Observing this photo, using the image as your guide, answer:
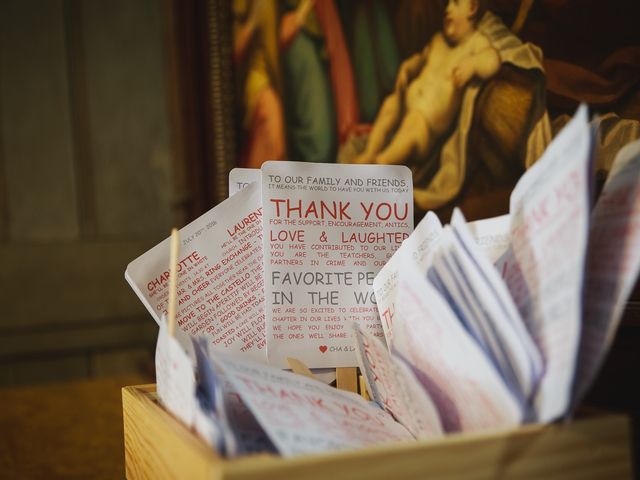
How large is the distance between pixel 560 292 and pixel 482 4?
67 centimetres

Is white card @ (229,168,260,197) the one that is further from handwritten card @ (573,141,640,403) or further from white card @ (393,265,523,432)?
handwritten card @ (573,141,640,403)

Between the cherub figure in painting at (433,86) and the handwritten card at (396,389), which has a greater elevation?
the cherub figure in painting at (433,86)

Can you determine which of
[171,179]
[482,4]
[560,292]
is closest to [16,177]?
[171,179]

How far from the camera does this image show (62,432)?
1244 mm

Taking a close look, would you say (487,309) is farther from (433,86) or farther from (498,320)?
(433,86)

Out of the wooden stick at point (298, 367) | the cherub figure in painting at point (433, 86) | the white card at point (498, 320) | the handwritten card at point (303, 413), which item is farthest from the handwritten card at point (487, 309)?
the cherub figure in painting at point (433, 86)

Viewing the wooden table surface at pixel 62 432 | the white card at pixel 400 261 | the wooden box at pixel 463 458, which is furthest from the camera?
the wooden table surface at pixel 62 432

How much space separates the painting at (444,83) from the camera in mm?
787

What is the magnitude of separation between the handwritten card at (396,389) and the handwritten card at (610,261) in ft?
0.39

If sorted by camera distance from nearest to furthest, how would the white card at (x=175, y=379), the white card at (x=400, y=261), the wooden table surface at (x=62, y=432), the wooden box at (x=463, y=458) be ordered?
the wooden box at (x=463, y=458)
the white card at (x=175, y=379)
the white card at (x=400, y=261)
the wooden table surface at (x=62, y=432)

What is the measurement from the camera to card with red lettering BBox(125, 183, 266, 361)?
2.26 feet

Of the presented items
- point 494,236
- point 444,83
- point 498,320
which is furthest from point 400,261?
point 444,83

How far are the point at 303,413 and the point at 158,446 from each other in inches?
5.2

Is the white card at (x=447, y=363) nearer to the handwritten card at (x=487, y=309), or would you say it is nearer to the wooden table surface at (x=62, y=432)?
the handwritten card at (x=487, y=309)
